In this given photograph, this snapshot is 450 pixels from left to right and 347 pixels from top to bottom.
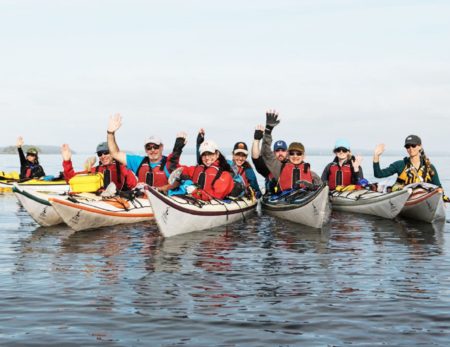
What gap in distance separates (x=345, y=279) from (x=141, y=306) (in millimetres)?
3612

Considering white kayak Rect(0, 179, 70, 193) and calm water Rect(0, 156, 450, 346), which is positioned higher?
white kayak Rect(0, 179, 70, 193)

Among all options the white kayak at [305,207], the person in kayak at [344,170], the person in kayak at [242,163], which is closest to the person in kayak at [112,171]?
the person in kayak at [242,163]

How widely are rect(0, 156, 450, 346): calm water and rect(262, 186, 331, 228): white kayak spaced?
0.90m

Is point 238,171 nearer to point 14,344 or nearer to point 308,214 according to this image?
point 308,214

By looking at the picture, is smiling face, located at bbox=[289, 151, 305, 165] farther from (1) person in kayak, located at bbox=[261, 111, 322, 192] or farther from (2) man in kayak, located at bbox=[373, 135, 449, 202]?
(2) man in kayak, located at bbox=[373, 135, 449, 202]

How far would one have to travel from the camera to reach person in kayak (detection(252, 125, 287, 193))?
58.9 ft

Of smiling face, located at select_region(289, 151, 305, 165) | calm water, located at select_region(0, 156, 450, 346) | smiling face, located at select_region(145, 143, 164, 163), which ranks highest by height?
smiling face, located at select_region(145, 143, 164, 163)

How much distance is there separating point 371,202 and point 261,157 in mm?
3775

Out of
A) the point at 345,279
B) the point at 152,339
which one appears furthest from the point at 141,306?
the point at 345,279

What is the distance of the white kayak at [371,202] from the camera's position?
18.2m

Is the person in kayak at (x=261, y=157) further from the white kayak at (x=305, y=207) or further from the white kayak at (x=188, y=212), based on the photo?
the white kayak at (x=188, y=212)

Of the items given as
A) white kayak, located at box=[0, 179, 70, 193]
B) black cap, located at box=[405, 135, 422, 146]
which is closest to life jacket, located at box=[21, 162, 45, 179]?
white kayak, located at box=[0, 179, 70, 193]

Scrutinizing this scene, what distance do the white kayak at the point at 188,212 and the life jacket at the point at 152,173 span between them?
1546 millimetres

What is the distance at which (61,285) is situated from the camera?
9.62 metres
